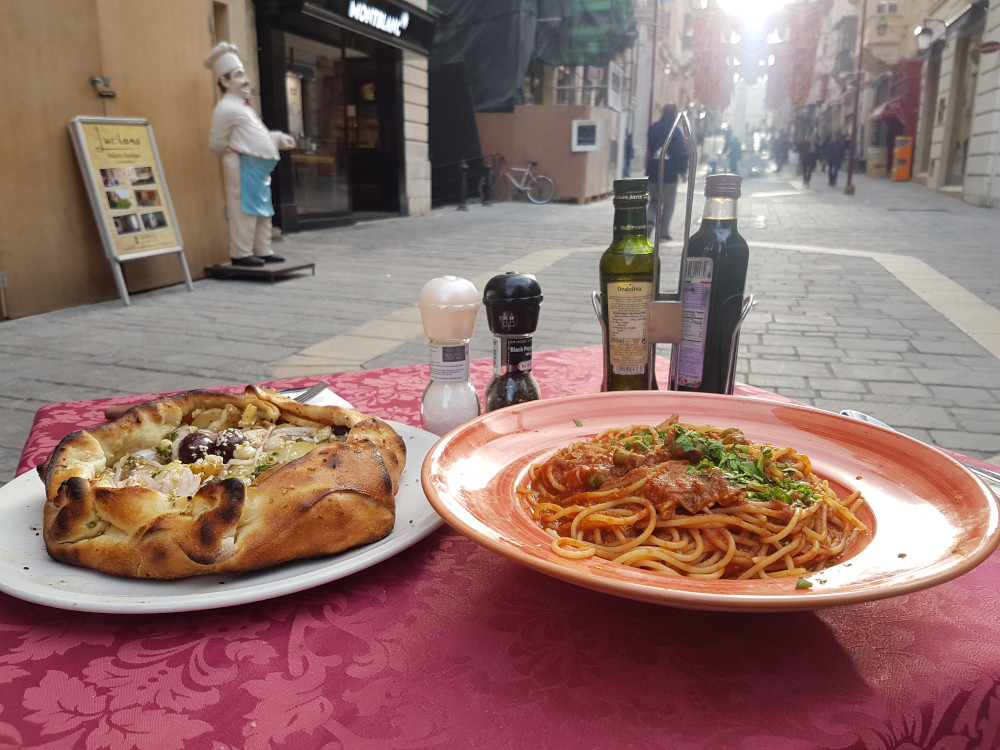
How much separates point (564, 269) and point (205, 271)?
4.01 meters

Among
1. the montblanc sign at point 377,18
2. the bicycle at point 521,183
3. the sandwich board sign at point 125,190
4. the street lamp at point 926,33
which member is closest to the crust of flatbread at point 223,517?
the sandwich board sign at point 125,190

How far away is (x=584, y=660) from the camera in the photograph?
0.81 m

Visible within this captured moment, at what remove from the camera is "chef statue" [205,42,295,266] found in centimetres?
752

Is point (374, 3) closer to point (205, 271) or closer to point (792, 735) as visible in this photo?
point (205, 271)

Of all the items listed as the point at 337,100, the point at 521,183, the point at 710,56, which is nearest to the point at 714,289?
the point at 337,100

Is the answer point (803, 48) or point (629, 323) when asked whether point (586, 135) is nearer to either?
point (629, 323)

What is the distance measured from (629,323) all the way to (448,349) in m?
0.35

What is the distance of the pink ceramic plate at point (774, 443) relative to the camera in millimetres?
723

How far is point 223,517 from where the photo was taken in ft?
2.76

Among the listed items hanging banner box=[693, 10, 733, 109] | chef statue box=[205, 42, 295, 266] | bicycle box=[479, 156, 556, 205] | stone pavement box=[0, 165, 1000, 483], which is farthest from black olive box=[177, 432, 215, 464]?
hanging banner box=[693, 10, 733, 109]

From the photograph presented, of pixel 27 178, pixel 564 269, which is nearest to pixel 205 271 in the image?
pixel 27 178

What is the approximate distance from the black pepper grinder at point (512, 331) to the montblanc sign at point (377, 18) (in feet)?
39.1

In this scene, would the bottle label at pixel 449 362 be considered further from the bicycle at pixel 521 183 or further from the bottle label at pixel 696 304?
the bicycle at pixel 521 183

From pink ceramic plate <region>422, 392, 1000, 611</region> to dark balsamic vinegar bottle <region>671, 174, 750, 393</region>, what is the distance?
0.20 meters
